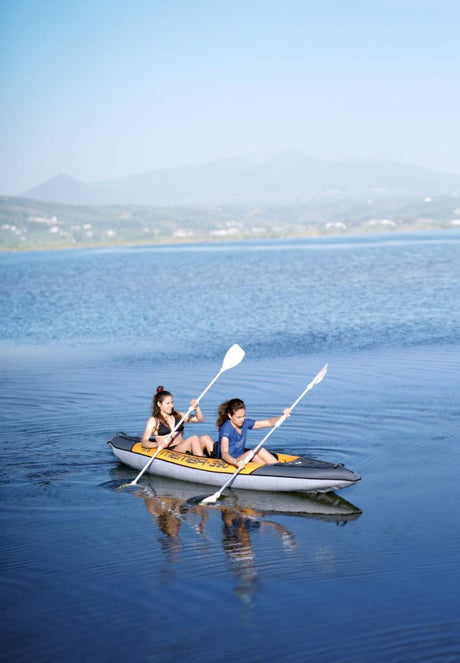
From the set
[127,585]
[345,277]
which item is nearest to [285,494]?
[127,585]

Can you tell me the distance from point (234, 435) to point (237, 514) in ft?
4.05

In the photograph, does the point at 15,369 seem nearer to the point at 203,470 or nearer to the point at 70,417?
the point at 70,417

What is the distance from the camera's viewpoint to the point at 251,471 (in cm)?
1124

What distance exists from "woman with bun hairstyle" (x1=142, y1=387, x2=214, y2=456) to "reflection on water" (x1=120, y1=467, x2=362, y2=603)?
1.59 feet

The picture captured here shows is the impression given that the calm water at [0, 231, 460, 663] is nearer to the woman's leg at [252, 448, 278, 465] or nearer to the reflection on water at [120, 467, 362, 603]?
the reflection on water at [120, 467, 362, 603]

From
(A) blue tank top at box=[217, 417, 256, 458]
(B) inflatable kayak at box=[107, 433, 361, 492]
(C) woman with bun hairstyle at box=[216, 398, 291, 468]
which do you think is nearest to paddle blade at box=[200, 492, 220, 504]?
(B) inflatable kayak at box=[107, 433, 361, 492]

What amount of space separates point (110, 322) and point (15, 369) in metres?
9.70

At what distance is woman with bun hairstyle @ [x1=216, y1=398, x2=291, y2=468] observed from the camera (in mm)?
11336

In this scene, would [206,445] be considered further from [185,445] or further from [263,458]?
[263,458]

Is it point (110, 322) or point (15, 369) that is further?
point (110, 322)

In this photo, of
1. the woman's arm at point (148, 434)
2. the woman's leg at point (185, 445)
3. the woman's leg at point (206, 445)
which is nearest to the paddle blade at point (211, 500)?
the woman's leg at point (206, 445)

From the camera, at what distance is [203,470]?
38.1 ft

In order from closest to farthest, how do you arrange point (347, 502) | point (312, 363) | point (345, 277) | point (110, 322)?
1. point (347, 502)
2. point (312, 363)
3. point (110, 322)
4. point (345, 277)

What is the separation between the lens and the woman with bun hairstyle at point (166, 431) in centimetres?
1215
